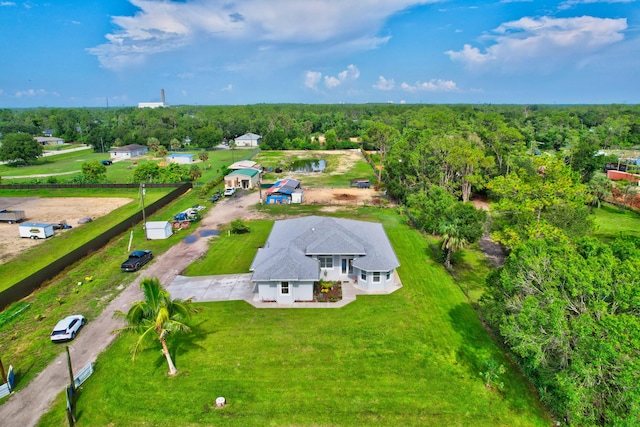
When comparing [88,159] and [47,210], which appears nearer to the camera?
[47,210]

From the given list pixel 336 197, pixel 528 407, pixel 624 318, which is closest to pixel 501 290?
pixel 528 407

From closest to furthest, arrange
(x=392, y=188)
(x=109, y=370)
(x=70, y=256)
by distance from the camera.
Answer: (x=109, y=370), (x=70, y=256), (x=392, y=188)

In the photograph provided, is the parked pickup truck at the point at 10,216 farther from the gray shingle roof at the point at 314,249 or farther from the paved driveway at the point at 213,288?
the gray shingle roof at the point at 314,249

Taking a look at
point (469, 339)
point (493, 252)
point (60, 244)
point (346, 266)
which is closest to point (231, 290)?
point (346, 266)

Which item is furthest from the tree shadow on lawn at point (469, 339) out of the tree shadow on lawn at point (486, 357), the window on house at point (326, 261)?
the window on house at point (326, 261)

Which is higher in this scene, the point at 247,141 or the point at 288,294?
the point at 247,141

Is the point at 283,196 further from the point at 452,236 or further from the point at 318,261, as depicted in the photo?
the point at 452,236

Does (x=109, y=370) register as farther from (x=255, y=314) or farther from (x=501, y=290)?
(x=501, y=290)
